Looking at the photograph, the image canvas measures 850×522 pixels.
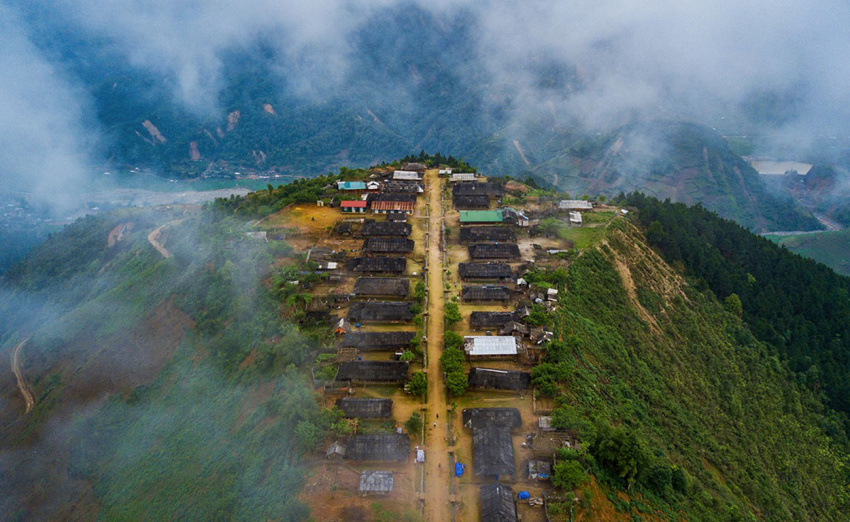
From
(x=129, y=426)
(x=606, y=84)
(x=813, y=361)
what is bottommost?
(x=129, y=426)

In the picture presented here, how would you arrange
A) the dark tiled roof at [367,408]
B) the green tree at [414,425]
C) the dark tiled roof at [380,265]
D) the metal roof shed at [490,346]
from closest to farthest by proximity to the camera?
the green tree at [414,425], the dark tiled roof at [367,408], the metal roof shed at [490,346], the dark tiled roof at [380,265]

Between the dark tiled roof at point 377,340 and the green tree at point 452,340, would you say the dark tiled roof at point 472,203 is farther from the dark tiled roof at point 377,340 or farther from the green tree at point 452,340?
the green tree at point 452,340

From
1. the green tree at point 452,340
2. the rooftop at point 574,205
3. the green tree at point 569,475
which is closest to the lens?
the green tree at point 569,475

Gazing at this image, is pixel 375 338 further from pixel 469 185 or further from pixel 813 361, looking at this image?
pixel 813 361

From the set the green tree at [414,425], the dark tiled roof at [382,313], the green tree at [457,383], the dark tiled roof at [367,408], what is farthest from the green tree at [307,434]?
the dark tiled roof at [382,313]

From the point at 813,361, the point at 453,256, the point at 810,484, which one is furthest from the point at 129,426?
the point at 813,361

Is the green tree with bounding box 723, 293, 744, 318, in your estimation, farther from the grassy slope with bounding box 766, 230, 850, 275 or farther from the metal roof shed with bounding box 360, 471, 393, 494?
the grassy slope with bounding box 766, 230, 850, 275

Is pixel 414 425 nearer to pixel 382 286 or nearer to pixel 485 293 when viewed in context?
pixel 485 293
